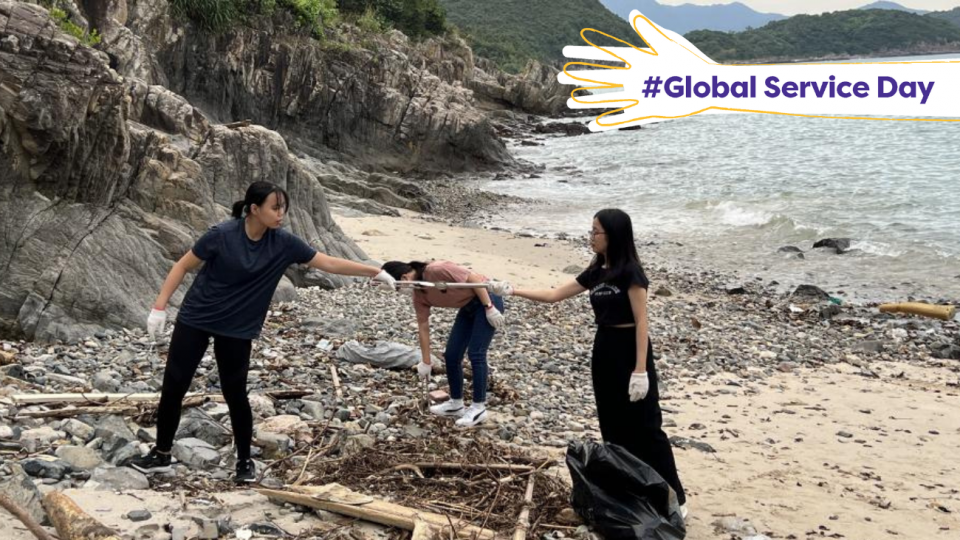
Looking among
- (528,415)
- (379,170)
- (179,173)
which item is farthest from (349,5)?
(528,415)

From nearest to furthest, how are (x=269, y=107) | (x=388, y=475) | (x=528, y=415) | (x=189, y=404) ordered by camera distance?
(x=388, y=475), (x=189, y=404), (x=528, y=415), (x=269, y=107)

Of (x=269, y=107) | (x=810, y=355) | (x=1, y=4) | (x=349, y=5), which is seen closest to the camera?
(x=1, y=4)

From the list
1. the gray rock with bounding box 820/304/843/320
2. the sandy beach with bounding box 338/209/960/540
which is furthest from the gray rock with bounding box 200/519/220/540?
the gray rock with bounding box 820/304/843/320

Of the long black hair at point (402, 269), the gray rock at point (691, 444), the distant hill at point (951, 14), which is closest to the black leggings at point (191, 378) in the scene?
the long black hair at point (402, 269)

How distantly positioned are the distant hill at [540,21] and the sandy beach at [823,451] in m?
105

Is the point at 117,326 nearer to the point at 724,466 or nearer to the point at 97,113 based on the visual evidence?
the point at 97,113

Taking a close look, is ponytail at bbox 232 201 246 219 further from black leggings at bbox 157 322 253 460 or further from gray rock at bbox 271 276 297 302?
gray rock at bbox 271 276 297 302

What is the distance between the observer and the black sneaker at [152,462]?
17.2 feet

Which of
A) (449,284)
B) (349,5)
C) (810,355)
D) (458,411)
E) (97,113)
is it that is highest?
(349,5)

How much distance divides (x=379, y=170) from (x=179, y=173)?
72.7ft

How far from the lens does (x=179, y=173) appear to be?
1048 centimetres

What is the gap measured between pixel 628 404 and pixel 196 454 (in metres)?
2.71

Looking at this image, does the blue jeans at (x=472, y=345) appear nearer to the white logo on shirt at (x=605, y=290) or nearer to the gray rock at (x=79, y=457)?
the white logo on shirt at (x=605, y=290)

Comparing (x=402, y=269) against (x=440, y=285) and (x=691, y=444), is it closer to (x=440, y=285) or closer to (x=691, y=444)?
(x=440, y=285)
